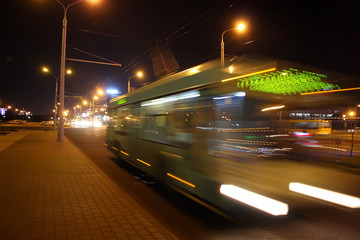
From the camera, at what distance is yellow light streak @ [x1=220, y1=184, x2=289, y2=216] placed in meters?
3.84

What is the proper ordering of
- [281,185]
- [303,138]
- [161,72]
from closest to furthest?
1. [281,185]
2. [303,138]
3. [161,72]

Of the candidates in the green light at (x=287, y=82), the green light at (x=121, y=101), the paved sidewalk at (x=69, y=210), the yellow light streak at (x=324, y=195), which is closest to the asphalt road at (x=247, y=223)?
the yellow light streak at (x=324, y=195)

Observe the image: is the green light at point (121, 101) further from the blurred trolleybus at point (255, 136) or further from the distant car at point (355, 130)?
the distant car at point (355, 130)

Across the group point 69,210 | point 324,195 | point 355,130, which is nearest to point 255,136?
point 324,195

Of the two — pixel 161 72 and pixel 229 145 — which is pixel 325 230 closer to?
pixel 229 145

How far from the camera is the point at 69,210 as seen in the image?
194 inches

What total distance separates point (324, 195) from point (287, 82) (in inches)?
101

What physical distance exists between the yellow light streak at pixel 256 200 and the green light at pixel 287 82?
1584 millimetres

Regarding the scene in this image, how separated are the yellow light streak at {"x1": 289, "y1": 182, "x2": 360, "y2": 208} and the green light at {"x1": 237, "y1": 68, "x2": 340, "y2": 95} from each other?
5.02 ft

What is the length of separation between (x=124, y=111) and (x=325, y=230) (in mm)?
7019

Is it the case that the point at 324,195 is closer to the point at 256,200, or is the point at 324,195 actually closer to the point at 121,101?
the point at 256,200

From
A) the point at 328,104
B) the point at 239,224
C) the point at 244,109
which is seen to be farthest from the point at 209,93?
the point at 239,224

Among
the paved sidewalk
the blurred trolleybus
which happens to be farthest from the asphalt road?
the paved sidewalk

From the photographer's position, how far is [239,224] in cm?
476
